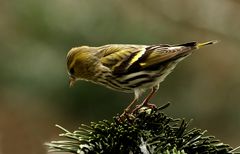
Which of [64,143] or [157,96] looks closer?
[64,143]

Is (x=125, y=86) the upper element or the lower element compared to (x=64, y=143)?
upper

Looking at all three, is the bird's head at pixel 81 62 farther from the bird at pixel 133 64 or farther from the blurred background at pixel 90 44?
the blurred background at pixel 90 44

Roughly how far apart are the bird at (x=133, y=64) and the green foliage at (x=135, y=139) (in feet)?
2.88

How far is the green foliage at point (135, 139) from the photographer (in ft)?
6.36

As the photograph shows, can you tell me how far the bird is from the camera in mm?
2977

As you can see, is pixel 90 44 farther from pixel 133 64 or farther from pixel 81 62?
pixel 133 64

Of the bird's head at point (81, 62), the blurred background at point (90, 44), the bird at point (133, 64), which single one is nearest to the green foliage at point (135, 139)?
the bird at point (133, 64)

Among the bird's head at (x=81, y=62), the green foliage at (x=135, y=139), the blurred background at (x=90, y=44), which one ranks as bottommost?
the green foliage at (x=135, y=139)

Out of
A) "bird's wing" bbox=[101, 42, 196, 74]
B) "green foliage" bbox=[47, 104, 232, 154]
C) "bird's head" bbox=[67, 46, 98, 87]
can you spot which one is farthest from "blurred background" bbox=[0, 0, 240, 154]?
"green foliage" bbox=[47, 104, 232, 154]

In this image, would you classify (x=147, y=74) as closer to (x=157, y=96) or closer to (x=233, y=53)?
(x=157, y=96)

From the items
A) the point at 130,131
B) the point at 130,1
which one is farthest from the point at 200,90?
the point at 130,131

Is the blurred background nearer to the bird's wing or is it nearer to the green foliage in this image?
the bird's wing

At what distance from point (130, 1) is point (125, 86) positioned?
70.6 inches

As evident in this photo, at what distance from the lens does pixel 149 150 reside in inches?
74.9
